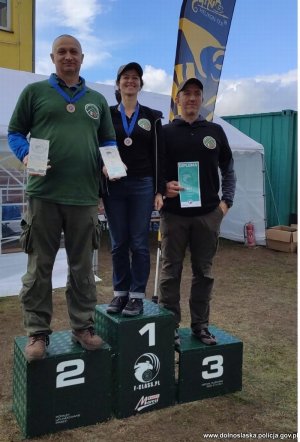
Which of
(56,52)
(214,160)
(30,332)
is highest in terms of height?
(56,52)

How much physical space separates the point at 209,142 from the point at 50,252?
128 cm

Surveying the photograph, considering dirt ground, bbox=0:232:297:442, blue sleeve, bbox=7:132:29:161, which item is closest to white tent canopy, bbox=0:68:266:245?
dirt ground, bbox=0:232:297:442

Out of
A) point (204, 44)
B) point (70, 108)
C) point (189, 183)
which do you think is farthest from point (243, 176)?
point (70, 108)

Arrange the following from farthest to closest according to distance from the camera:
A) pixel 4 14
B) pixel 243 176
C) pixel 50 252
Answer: pixel 4 14 → pixel 243 176 → pixel 50 252

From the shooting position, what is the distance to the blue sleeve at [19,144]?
243 cm

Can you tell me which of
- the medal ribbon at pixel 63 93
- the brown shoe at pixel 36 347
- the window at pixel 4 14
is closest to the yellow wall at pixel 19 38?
the window at pixel 4 14

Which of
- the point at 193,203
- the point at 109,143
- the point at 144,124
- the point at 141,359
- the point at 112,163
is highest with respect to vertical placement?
the point at 144,124

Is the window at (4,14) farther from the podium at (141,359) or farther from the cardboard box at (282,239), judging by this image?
the podium at (141,359)

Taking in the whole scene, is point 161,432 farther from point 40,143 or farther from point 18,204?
point 18,204

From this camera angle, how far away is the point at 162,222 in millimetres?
3162

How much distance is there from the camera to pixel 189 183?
9.95 ft

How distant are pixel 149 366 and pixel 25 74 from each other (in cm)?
552

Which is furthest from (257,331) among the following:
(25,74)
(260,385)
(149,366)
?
(25,74)

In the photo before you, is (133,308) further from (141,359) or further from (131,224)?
(131,224)
